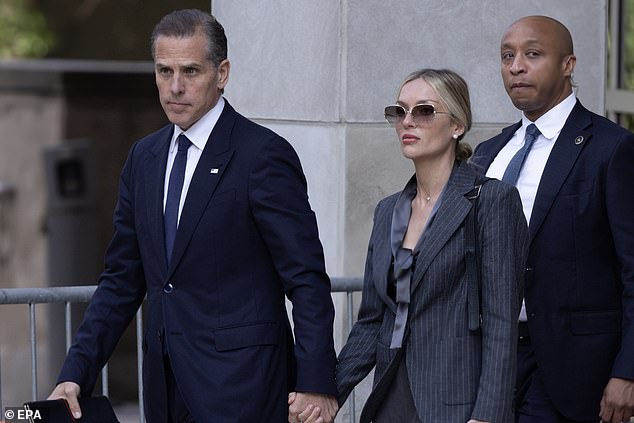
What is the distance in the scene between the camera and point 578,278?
5242 millimetres

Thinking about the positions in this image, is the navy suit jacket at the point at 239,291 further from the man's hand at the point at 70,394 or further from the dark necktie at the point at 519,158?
the dark necktie at the point at 519,158

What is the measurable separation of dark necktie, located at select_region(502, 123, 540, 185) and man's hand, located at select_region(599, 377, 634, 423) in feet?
2.76

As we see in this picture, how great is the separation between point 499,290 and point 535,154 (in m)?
1.20

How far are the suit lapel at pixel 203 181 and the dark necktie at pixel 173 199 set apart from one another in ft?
0.20

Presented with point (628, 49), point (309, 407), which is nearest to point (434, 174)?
point (309, 407)

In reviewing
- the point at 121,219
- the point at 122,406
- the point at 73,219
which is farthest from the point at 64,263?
the point at 121,219

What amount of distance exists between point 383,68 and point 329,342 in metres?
3.11

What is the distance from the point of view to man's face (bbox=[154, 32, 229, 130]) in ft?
15.6

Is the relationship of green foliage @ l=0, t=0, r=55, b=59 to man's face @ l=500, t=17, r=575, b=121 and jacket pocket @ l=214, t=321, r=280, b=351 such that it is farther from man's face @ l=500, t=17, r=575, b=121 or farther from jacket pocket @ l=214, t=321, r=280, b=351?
jacket pocket @ l=214, t=321, r=280, b=351

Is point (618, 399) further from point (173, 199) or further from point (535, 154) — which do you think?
point (173, 199)

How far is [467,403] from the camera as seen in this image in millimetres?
4441

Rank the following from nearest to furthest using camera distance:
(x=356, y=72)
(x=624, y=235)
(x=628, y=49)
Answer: (x=624, y=235) → (x=356, y=72) → (x=628, y=49)

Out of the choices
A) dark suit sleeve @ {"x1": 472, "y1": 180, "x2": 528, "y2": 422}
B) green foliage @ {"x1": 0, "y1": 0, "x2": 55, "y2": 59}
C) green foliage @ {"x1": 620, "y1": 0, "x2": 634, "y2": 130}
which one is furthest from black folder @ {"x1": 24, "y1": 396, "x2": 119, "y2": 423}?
green foliage @ {"x1": 0, "y1": 0, "x2": 55, "y2": 59}

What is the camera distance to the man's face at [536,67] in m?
5.51
